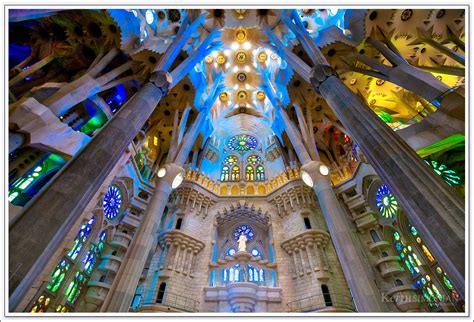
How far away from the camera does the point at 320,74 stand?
9.43 meters

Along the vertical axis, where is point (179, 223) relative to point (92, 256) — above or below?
above

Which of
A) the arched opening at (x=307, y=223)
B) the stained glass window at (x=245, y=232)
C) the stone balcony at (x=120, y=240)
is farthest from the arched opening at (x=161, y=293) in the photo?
the arched opening at (x=307, y=223)

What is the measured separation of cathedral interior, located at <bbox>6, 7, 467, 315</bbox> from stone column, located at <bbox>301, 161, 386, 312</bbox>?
2.7 inches

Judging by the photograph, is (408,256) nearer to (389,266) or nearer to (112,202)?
(389,266)

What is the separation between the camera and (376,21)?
37.1 ft

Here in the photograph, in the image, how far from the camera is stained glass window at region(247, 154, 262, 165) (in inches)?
803

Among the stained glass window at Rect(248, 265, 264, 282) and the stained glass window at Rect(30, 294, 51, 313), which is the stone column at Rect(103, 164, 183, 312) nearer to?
the stained glass window at Rect(30, 294, 51, 313)

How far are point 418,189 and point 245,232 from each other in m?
13.2

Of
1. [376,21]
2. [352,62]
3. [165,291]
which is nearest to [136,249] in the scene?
[165,291]

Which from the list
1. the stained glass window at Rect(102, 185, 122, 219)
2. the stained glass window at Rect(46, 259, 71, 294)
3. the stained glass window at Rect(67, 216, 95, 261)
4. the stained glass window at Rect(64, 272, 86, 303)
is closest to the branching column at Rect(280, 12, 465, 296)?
the stained glass window at Rect(102, 185, 122, 219)

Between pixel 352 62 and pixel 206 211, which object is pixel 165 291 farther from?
pixel 352 62

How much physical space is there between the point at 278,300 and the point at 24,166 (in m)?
13.2

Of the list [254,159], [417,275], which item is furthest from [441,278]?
[254,159]

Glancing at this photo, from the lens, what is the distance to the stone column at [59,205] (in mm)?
3602
